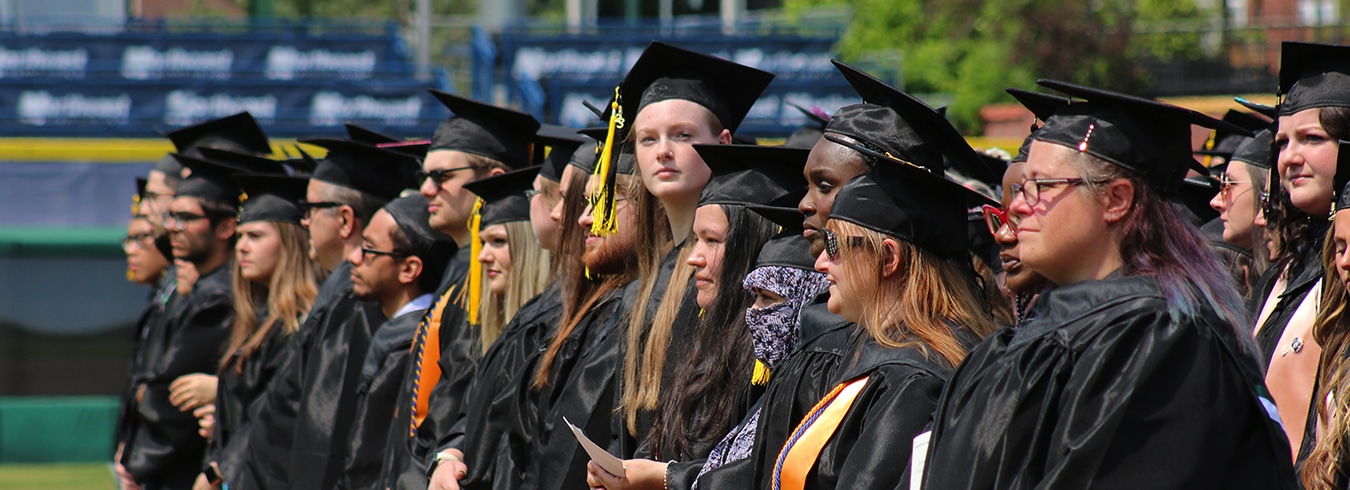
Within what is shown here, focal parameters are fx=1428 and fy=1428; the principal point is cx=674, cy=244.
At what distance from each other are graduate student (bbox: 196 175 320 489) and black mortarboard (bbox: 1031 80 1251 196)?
484 centimetres

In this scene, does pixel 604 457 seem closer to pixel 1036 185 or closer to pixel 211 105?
pixel 1036 185

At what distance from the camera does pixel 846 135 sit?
3422 millimetres

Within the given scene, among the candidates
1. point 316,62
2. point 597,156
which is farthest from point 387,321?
point 316,62

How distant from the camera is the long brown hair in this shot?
9.94ft

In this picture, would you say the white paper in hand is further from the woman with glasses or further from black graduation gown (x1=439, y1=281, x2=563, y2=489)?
the woman with glasses

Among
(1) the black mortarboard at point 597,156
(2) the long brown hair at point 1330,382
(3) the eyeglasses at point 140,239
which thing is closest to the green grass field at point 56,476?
(3) the eyeglasses at point 140,239

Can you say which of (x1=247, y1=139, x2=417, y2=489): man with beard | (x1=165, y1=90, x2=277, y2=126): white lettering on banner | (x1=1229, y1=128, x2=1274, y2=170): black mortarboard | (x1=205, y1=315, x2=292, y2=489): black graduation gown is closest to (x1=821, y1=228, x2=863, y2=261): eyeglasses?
(x1=1229, y1=128, x2=1274, y2=170): black mortarboard

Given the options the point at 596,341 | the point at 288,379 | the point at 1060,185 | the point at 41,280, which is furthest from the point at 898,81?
the point at 1060,185

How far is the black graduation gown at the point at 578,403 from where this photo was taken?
13.8 ft

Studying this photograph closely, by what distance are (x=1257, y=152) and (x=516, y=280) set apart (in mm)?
2609

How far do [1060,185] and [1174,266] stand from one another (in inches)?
9.7

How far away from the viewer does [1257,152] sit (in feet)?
15.1

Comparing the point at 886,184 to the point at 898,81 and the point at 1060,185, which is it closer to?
the point at 1060,185

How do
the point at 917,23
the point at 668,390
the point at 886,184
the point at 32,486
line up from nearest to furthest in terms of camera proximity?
the point at 886,184, the point at 668,390, the point at 32,486, the point at 917,23
